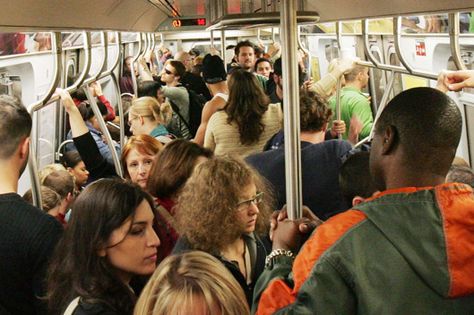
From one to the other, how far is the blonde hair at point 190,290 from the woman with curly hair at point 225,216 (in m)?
0.47

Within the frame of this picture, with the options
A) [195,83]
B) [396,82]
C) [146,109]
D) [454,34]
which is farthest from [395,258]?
[195,83]

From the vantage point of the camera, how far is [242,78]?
450 cm

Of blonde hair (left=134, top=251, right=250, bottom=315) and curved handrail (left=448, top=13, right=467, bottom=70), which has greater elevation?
curved handrail (left=448, top=13, right=467, bottom=70)

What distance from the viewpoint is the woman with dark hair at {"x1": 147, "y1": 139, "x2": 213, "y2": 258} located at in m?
3.12

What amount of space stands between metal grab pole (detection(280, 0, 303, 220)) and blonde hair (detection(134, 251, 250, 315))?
0.28m

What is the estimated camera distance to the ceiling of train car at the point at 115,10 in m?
2.81

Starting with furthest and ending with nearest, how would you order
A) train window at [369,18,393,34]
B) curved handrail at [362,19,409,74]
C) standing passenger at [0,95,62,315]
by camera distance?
1. train window at [369,18,393,34]
2. curved handrail at [362,19,409,74]
3. standing passenger at [0,95,62,315]

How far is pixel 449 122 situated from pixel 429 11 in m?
1.63

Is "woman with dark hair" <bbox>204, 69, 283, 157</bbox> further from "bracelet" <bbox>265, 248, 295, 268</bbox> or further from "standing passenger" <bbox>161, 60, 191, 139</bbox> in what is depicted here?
"bracelet" <bbox>265, 248, 295, 268</bbox>

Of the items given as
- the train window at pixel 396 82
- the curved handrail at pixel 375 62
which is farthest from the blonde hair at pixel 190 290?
the train window at pixel 396 82

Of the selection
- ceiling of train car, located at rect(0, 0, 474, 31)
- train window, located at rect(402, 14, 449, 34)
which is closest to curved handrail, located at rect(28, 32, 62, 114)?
ceiling of train car, located at rect(0, 0, 474, 31)

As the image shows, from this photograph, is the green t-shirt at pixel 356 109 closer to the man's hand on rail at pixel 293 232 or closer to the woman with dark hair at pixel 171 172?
the woman with dark hair at pixel 171 172

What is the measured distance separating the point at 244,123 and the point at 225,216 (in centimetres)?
186

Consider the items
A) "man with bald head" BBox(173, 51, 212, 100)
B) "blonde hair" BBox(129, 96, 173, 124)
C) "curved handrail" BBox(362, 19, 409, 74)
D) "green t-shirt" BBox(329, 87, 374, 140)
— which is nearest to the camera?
"curved handrail" BBox(362, 19, 409, 74)
